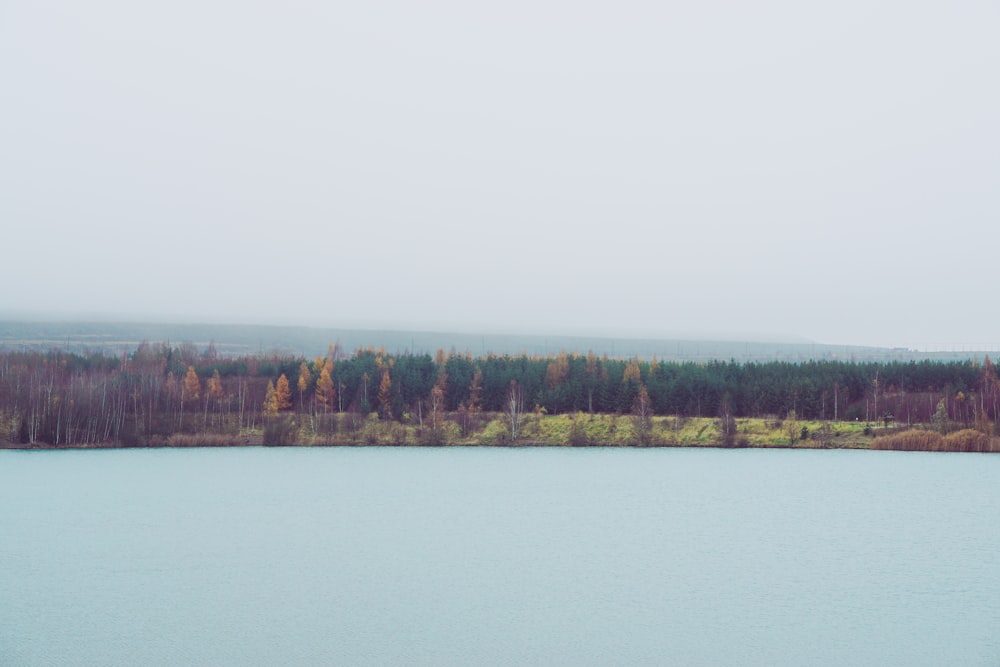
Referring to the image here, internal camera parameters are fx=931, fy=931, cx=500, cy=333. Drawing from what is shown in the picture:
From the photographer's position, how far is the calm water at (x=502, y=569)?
16.4 metres

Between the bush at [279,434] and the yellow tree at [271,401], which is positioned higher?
the yellow tree at [271,401]

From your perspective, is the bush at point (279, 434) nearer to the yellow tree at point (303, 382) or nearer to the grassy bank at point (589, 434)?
the grassy bank at point (589, 434)

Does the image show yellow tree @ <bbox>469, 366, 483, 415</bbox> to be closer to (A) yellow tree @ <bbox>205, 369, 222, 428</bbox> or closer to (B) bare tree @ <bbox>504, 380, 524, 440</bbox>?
(B) bare tree @ <bbox>504, 380, 524, 440</bbox>

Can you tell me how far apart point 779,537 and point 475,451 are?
97.4ft

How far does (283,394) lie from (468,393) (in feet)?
45.7

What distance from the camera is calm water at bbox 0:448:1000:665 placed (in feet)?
53.8

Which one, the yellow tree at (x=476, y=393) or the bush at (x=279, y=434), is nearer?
the bush at (x=279, y=434)

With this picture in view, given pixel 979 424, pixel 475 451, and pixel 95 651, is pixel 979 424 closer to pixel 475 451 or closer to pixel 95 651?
pixel 475 451

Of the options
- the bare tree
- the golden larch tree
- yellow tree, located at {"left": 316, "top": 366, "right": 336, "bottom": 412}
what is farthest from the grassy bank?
the golden larch tree

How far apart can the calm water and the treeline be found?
1903cm

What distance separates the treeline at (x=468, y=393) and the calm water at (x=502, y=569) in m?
19.0

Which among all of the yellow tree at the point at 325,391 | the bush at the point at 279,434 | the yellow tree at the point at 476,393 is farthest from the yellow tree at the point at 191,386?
the yellow tree at the point at 476,393

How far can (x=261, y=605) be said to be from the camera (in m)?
19.1

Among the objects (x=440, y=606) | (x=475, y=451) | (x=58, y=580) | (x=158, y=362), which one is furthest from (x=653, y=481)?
(x=158, y=362)
